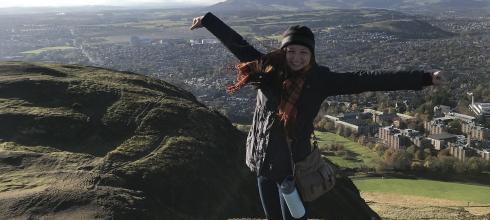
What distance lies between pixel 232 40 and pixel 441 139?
42.7 meters

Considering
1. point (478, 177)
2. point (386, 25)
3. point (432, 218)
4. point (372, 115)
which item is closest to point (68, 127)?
point (432, 218)

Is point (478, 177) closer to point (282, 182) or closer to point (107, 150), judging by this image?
point (107, 150)

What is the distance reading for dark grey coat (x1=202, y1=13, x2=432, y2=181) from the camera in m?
3.58

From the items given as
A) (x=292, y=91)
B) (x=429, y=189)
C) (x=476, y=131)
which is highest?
(x=292, y=91)

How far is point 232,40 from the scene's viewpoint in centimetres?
427

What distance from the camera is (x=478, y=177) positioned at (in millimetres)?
32125

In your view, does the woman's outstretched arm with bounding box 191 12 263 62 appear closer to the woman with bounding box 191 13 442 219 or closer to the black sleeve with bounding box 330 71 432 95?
the woman with bounding box 191 13 442 219

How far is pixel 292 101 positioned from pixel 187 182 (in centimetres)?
614

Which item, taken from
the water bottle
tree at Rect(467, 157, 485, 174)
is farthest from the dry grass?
the water bottle

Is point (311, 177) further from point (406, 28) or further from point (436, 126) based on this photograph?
point (406, 28)

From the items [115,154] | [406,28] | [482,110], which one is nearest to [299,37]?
[115,154]

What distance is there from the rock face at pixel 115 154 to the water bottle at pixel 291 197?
4148mm

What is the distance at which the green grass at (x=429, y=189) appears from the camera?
25.2m

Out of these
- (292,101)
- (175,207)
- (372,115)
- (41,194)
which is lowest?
(372,115)
